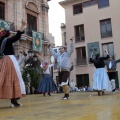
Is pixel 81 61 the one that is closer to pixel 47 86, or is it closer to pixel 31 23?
pixel 31 23

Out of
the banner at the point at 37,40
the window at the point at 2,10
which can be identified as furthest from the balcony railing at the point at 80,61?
the window at the point at 2,10

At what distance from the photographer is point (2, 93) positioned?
5.11m

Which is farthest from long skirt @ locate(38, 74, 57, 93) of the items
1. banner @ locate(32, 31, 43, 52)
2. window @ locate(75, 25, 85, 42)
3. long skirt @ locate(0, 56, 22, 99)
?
window @ locate(75, 25, 85, 42)

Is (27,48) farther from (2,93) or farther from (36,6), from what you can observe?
(2,93)

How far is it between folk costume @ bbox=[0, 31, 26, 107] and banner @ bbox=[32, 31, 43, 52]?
15.4 meters

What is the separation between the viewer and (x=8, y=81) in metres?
5.17

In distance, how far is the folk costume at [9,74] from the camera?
16.8 ft

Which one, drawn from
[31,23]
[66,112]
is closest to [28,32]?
[31,23]

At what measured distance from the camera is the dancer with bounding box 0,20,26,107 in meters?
5.12

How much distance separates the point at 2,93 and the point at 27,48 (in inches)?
632

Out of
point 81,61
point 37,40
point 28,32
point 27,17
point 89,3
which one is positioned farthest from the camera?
point 89,3

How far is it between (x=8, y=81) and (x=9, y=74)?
149mm

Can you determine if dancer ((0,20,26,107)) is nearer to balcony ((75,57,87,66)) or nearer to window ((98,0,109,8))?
balcony ((75,57,87,66))

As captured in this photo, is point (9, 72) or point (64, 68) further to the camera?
point (64, 68)
